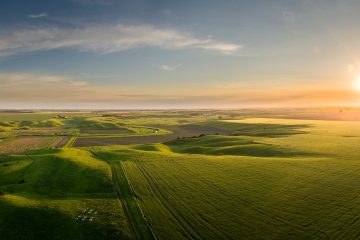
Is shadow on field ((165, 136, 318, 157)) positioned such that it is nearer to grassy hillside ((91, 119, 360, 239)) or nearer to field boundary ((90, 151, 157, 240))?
grassy hillside ((91, 119, 360, 239))

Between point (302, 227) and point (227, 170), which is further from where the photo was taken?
point (227, 170)

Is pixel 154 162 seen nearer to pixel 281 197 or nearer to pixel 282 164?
pixel 282 164

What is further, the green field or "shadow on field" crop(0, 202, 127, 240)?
"shadow on field" crop(0, 202, 127, 240)

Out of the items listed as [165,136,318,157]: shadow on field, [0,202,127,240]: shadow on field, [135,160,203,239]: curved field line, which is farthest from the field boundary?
[165,136,318,157]: shadow on field

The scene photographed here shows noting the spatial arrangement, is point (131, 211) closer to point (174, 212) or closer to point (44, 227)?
point (174, 212)

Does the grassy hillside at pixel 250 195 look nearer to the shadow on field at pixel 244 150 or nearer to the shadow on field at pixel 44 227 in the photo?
the shadow on field at pixel 244 150

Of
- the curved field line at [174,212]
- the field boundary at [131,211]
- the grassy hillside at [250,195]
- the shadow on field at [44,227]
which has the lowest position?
the shadow on field at [44,227]

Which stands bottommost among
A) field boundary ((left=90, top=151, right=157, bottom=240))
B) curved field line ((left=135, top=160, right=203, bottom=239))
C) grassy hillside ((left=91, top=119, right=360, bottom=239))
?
field boundary ((left=90, top=151, right=157, bottom=240))

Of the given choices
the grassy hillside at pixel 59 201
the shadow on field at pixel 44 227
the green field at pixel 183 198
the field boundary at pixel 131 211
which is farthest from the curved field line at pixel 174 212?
the shadow on field at pixel 44 227

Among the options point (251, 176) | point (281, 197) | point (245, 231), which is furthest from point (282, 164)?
point (245, 231)
